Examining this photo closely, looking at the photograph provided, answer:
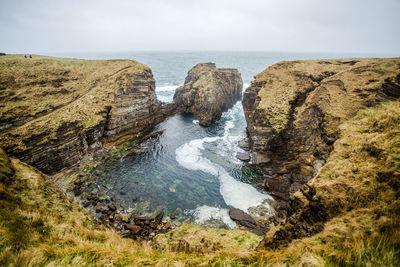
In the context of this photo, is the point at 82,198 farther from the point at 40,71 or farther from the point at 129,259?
the point at 40,71

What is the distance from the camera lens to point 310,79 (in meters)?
27.1

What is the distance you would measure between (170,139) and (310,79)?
27381 mm

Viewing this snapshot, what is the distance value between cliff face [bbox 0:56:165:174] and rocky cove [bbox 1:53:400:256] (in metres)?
0.14

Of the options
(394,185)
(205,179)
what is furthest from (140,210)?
(394,185)

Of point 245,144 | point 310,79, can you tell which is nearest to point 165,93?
point 245,144

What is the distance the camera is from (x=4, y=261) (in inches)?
149

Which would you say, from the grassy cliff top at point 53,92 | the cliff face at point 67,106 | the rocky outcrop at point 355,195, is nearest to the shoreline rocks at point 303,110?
the rocky outcrop at point 355,195

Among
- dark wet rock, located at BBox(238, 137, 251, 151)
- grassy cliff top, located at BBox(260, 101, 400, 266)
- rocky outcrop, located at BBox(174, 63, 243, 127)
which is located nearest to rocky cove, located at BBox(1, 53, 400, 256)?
dark wet rock, located at BBox(238, 137, 251, 151)

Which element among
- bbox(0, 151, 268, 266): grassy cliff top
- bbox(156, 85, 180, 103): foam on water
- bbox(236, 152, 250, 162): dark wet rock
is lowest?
bbox(236, 152, 250, 162): dark wet rock

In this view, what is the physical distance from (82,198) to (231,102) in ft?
151

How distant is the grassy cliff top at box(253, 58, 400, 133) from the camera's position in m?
20.0

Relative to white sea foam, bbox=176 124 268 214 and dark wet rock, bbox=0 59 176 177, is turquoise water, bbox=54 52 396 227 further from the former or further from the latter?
dark wet rock, bbox=0 59 176 177

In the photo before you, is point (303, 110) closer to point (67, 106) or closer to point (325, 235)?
point (325, 235)

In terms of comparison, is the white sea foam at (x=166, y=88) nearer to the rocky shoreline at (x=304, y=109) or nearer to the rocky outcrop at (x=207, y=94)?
the rocky outcrop at (x=207, y=94)
